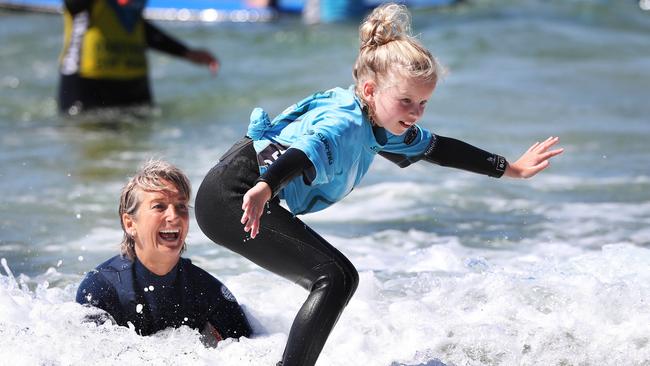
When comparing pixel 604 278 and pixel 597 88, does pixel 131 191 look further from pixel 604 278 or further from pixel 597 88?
pixel 597 88

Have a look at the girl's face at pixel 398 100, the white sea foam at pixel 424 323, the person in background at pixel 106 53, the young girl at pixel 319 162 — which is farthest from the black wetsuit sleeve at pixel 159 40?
the girl's face at pixel 398 100

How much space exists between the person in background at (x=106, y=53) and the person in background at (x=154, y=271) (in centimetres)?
507

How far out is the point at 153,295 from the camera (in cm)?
389

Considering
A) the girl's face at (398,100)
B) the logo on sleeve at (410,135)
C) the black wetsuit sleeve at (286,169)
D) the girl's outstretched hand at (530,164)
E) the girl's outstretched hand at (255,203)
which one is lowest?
the girl's outstretched hand at (530,164)

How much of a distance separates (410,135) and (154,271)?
1032 mm

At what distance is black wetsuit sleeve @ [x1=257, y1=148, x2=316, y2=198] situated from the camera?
133 inches

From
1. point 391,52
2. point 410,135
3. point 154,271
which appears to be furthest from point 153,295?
point 391,52

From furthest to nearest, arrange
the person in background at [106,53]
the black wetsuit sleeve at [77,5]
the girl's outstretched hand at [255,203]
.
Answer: the person in background at [106,53] → the black wetsuit sleeve at [77,5] → the girl's outstretched hand at [255,203]

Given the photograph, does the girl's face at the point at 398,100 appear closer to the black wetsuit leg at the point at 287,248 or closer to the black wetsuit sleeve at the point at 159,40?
the black wetsuit leg at the point at 287,248

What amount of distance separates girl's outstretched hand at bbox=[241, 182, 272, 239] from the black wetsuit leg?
309 mm

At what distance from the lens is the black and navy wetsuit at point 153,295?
387cm

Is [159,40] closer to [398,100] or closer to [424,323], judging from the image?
[424,323]

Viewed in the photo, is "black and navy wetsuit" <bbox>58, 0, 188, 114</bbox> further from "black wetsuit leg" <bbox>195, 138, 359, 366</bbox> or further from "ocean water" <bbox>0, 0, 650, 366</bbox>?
"black wetsuit leg" <bbox>195, 138, 359, 366</bbox>

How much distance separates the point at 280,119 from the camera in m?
3.79
